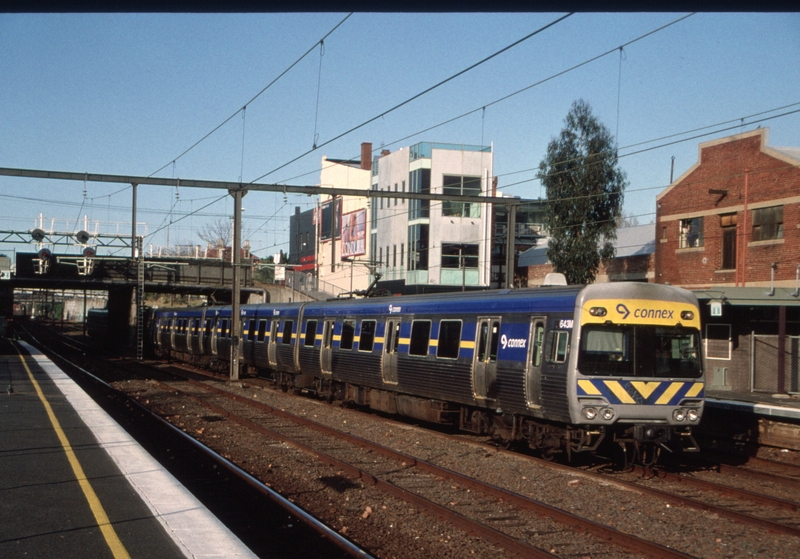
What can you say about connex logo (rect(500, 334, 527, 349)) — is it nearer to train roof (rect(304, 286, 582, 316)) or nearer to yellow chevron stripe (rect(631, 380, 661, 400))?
train roof (rect(304, 286, 582, 316))

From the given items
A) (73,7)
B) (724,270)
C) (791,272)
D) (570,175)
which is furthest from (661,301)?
(570,175)

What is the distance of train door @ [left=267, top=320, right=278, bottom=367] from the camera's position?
89.0ft

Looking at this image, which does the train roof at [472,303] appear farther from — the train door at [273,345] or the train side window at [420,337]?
the train door at [273,345]

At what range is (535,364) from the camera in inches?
547

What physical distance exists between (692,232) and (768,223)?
412 cm

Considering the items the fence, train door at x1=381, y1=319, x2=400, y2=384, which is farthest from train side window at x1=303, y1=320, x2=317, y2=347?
the fence

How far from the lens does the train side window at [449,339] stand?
652 inches

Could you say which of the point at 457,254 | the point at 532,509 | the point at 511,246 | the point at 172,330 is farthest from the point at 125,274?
the point at 532,509

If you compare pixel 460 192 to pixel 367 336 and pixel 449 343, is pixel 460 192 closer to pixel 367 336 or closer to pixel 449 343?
pixel 367 336

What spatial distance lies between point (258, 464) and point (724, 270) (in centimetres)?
2424

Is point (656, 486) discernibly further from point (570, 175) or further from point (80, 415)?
point (570, 175)

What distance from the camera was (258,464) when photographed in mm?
13531

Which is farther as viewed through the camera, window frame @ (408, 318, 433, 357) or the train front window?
window frame @ (408, 318, 433, 357)

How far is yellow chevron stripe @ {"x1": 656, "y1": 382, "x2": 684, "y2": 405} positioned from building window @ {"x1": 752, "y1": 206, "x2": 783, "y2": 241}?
19318 millimetres
